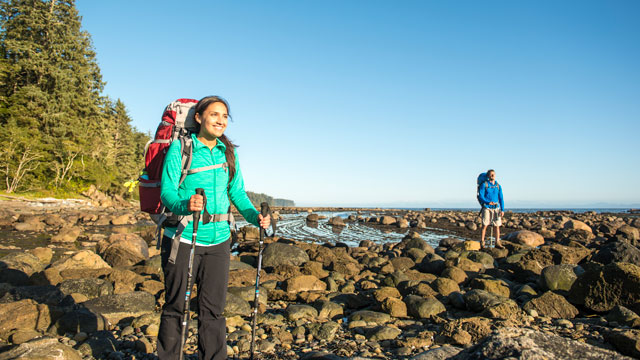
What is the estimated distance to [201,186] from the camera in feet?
10.5

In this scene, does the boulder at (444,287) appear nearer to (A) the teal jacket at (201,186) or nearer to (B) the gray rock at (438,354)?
(B) the gray rock at (438,354)

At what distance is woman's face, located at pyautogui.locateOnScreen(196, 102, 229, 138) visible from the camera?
325 centimetres

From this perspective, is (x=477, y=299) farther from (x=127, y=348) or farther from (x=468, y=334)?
(x=127, y=348)

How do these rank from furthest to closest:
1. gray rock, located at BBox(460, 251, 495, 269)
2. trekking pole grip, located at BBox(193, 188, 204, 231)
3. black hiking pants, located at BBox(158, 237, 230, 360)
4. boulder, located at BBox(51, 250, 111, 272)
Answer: gray rock, located at BBox(460, 251, 495, 269)
boulder, located at BBox(51, 250, 111, 272)
black hiking pants, located at BBox(158, 237, 230, 360)
trekking pole grip, located at BBox(193, 188, 204, 231)

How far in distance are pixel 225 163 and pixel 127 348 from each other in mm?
3035

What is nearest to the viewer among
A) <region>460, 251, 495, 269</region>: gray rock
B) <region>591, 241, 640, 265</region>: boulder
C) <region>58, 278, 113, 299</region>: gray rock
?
<region>58, 278, 113, 299</region>: gray rock

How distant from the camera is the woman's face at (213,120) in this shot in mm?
3250

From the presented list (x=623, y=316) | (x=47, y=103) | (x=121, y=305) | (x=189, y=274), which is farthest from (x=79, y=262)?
(x=47, y=103)

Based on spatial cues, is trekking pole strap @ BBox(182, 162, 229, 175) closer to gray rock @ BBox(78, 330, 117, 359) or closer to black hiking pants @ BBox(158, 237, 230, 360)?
black hiking pants @ BBox(158, 237, 230, 360)

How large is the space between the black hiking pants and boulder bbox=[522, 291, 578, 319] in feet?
17.3

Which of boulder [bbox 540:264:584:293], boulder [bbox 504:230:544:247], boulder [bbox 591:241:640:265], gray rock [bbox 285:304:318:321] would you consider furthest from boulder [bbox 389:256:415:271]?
boulder [bbox 504:230:544:247]

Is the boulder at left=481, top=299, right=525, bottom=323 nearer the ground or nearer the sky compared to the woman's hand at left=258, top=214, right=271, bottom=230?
nearer the ground

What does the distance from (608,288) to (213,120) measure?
685cm

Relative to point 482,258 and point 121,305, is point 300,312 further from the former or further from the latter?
point 482,258
